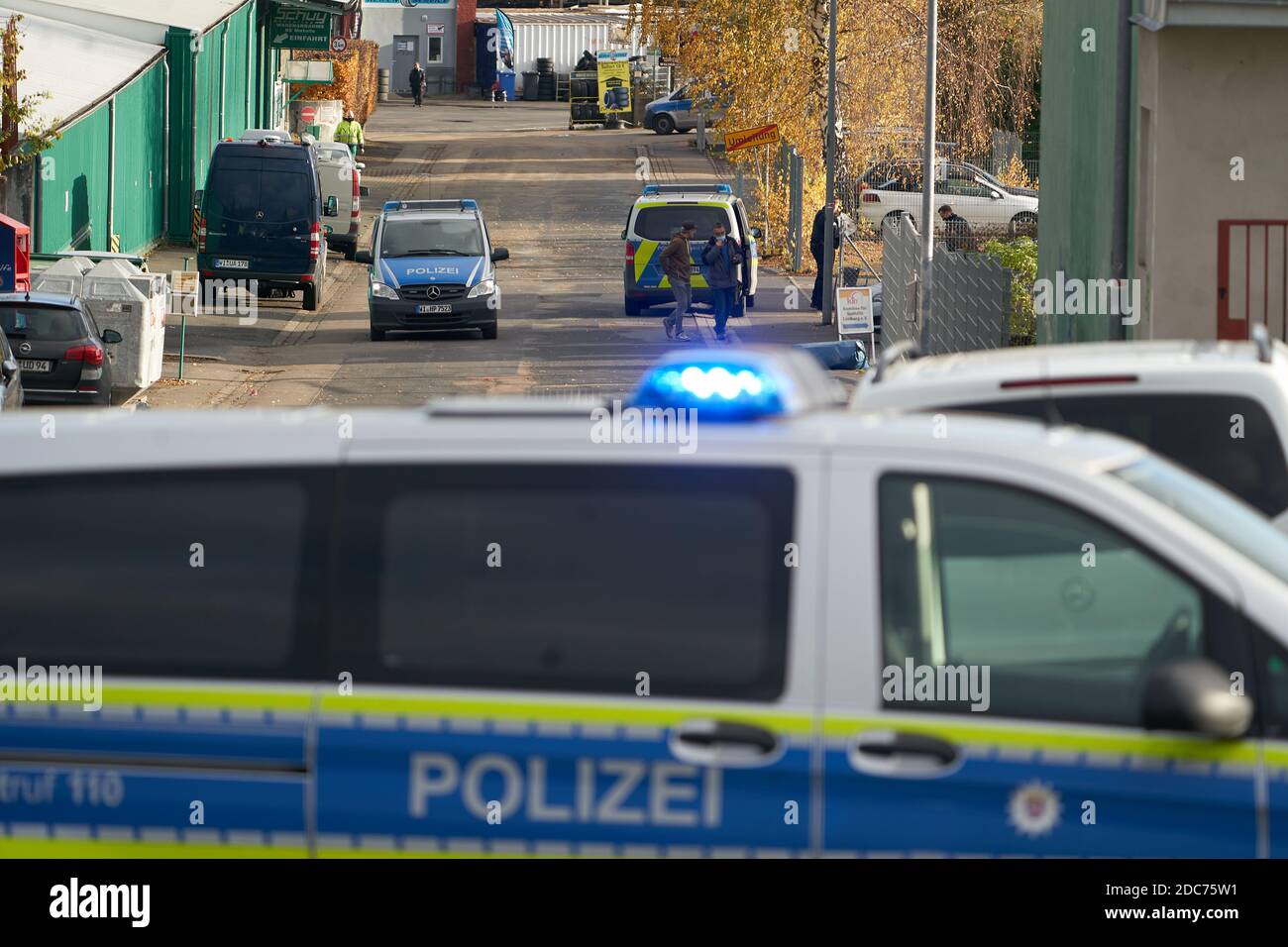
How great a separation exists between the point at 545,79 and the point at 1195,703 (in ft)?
271

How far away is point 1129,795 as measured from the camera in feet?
13.0

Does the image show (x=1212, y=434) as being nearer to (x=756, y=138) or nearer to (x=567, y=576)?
(x=567, y=576)

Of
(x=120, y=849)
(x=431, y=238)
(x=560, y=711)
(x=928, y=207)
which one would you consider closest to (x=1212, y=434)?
(x=560, y=711)

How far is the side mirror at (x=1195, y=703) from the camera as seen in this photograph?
3.83 meters

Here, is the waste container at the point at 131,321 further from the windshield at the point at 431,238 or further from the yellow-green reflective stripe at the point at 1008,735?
the yellow-green reflective stripe at the point at 1008,735

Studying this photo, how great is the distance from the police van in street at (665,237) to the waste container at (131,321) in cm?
935

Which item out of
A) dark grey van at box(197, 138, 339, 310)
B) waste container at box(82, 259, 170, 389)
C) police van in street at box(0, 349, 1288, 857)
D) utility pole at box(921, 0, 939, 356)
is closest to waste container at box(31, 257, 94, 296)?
waste container at box(82, 259, 170, 389)

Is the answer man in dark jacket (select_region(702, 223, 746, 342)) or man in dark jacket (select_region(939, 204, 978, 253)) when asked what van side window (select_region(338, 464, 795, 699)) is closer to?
man in dark jacket (select_region(702, 223, 746, 342))

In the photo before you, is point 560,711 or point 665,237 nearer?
point 560,711

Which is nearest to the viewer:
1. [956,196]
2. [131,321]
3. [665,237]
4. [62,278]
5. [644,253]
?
[131,321]

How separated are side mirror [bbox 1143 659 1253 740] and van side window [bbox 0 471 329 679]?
5.81 ft

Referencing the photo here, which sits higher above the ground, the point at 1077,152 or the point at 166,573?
the point at 1077,152

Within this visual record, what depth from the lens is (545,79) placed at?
277 feet
